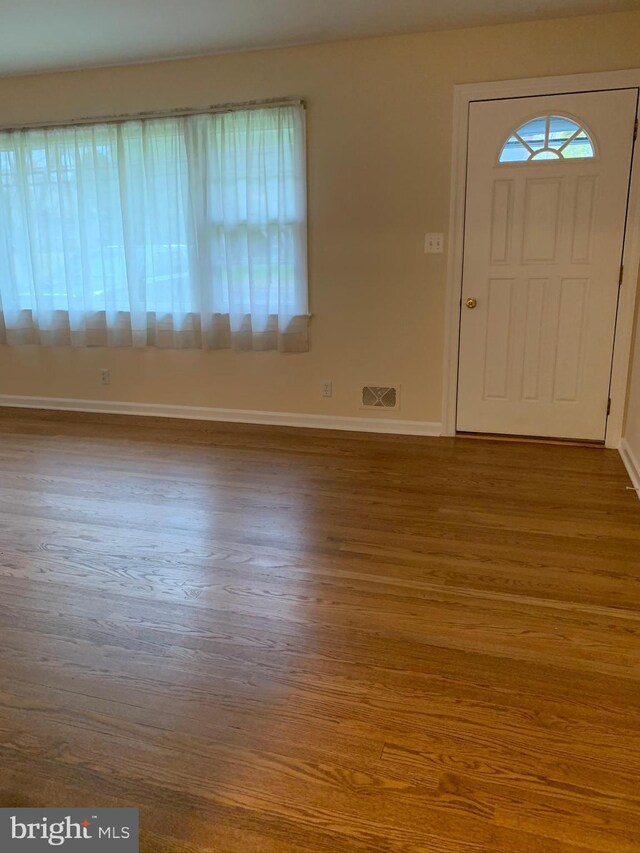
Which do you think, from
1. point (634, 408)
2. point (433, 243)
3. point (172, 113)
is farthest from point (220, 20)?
point (634, 408)

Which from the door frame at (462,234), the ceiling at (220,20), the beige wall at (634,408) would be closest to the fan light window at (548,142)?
the door frame at (462,234)

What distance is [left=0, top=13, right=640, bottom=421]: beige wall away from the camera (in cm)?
372

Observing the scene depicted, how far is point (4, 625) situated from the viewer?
83.8 inches

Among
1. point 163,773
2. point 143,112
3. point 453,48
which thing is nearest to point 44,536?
point 163,773

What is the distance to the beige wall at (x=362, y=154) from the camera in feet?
12.2

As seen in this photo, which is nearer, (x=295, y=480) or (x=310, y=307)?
(x=295, y=480)

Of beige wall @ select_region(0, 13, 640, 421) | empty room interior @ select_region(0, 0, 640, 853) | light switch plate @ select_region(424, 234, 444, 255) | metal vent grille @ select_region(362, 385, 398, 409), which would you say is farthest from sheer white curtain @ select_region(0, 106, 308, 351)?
light switch plate @ select_region(424, 234, 444, 255)

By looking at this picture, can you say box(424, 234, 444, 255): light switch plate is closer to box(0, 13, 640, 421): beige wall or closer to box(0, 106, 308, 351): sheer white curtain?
box(0, 13, 640, 421): beige wall

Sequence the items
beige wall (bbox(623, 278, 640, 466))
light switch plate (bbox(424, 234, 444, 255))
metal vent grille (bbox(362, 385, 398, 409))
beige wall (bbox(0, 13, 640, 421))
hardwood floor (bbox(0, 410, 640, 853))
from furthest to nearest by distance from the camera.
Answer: metal vent grille (bbox(362, 385, 398, 409))
light switch plate (bbox(424, 234, 444, 255))
beige wall (bbox(0, 13, 640, 421))
beige wall (bbox(623, 278, 640, 466))
hardwood floor (bbox(0, 410, 640, 853))

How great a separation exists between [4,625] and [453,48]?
388 centimetres

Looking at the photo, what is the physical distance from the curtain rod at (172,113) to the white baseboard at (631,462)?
117 inches

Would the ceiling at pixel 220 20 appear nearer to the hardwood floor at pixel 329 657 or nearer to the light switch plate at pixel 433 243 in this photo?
the light switch plate at pixel 433 243

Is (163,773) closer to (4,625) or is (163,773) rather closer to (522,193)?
(4,625)

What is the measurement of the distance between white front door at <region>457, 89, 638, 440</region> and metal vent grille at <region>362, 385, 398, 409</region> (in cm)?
45
